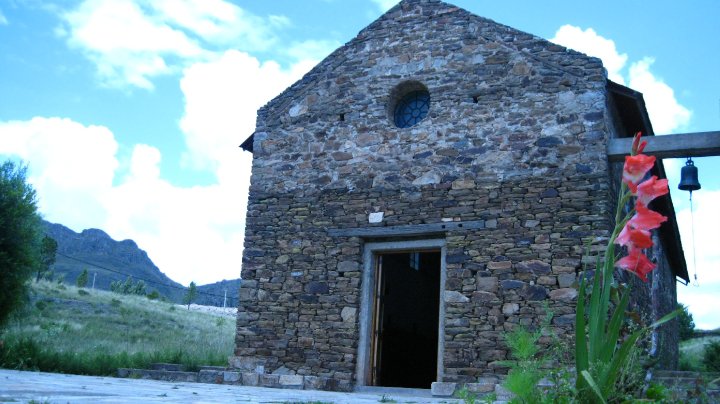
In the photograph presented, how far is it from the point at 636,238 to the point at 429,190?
6.92 m

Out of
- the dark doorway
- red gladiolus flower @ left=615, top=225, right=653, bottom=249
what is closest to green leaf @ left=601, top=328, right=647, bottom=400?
red gladiolus flower @ left=615, top=225, right=653, bottom=249

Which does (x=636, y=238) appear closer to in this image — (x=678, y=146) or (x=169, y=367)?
(x=678, y=146)

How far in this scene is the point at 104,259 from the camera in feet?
256

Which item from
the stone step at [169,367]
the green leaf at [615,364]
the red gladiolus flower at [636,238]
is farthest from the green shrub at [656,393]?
the stone step at [169,367]

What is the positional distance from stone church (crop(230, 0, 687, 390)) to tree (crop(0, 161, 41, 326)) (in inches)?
172

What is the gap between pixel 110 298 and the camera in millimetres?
28234

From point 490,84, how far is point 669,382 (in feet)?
15.8

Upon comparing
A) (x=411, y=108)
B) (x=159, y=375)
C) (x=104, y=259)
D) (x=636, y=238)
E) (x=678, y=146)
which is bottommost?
(x=159, y=375)

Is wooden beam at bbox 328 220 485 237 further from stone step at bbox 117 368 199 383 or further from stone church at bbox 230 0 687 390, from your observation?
stone step at bbox 117 368 199 383

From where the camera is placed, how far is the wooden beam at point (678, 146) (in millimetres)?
9117

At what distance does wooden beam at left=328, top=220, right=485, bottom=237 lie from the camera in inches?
380

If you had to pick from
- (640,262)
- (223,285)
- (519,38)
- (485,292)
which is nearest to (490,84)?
(519,38)

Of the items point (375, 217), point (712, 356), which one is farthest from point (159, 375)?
point (712, 356)

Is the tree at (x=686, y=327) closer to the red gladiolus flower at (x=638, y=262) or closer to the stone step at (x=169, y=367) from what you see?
the stone step at (x=169, y=367)
